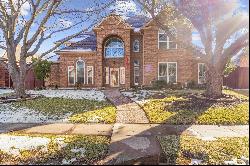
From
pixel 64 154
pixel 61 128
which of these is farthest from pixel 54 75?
pixel 64 154

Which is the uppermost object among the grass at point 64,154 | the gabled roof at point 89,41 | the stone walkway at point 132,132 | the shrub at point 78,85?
the gabled roof at point 89,41

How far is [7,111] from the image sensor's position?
45.5ft

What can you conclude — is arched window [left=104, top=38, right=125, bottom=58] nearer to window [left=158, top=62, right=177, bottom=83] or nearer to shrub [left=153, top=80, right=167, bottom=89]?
window [left=158, top=62, right=177, bottom=83]

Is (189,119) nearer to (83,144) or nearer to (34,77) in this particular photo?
(83,144)

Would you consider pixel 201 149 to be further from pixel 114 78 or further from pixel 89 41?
pixel 89 41

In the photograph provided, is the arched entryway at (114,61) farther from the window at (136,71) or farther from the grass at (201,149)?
the grass at (201,149)

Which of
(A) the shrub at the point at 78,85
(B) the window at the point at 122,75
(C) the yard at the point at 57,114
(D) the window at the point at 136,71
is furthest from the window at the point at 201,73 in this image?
(C) the yard at the point at 57,114

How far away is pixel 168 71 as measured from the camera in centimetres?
2950

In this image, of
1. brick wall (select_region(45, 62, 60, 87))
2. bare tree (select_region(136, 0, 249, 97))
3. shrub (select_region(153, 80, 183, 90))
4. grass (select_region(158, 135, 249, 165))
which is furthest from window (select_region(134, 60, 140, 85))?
grass (select_region(158, 135, 249, 165))

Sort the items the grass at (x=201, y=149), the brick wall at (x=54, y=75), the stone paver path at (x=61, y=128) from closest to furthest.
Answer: the grass at (x=201, y=149) < the stone paver path at (x=61, y=128) < the brick wall at (x=54, y=75)

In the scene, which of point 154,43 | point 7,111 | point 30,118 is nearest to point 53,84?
point 154,43

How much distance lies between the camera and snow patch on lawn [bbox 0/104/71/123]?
11225 mm

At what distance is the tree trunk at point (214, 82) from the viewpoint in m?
16.8

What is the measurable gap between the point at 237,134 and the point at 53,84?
25.2m
